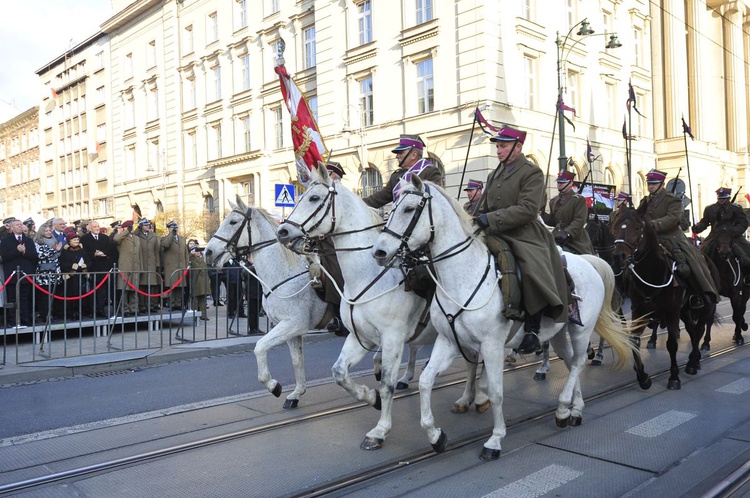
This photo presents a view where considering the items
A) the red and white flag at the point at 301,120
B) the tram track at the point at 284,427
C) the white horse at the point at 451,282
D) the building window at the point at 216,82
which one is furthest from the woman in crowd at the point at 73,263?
the building window at the point at 216,82

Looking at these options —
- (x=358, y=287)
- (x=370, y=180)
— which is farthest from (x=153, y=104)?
(x=358, y=287)

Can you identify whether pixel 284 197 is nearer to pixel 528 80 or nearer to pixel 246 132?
pixel 528 80

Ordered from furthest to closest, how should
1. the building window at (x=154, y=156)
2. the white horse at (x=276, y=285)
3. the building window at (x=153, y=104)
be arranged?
the building window at (x=153, y=104)
the building window at (x=154, y=156)
the white horse at (x=276, y=285)

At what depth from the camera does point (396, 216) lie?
200 inches

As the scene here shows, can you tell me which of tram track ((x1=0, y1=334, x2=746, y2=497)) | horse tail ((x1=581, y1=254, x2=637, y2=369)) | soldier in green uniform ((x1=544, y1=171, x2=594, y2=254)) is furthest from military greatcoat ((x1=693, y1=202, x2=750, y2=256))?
tram track ((x1=0, y1=334, x2=746, y2=497))

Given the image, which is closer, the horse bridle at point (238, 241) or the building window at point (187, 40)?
the horse bridle at point (238, 241)

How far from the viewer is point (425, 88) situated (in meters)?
25.9

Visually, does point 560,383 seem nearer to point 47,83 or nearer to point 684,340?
point 684,340

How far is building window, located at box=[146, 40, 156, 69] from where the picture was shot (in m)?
42.6

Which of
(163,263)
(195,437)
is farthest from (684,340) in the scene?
(163,263)

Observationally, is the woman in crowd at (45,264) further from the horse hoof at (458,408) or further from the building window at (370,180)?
the building window at (370,180)

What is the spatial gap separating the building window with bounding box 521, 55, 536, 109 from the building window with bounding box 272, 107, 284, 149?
13.3 meters

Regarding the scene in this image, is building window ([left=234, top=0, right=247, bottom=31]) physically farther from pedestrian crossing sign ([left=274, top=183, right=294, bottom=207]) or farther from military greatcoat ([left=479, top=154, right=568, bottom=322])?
military greatcoat ([left=479, top=154, right=568, bottom=322])

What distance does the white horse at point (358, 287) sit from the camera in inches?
224
